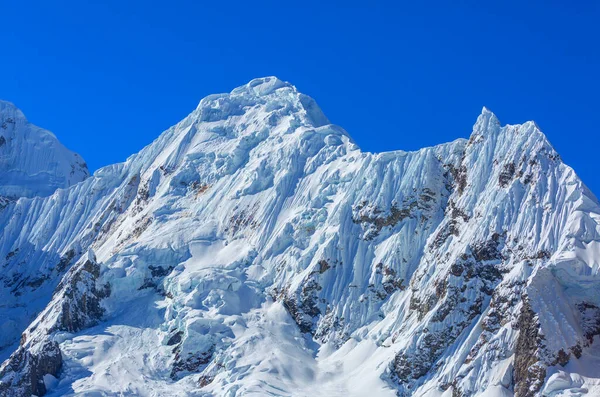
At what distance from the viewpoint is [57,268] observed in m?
175

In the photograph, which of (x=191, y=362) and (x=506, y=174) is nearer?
(x=191, y=362)

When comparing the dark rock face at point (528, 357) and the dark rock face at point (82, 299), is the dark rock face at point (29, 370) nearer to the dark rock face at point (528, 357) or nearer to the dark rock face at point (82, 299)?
the dark rock face at point (82, 299)

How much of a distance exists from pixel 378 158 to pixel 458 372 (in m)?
43.0

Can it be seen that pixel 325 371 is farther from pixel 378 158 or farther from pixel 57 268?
pixel 57 268

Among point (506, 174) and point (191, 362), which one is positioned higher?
point (506, 174)

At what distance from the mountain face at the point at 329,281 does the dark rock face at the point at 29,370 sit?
257mm

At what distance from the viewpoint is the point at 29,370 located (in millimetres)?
130875

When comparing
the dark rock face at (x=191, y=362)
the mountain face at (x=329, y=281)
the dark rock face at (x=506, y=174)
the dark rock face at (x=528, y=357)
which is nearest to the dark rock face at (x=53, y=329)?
the mountain face at (x=329, y=281)

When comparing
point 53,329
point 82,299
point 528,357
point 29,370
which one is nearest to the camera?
point 528,357

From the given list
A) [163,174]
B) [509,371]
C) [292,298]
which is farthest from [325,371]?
[163,174]

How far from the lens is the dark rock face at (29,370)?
129 m

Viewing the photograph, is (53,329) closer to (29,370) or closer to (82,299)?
(82,299)

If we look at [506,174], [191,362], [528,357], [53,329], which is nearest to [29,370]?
[53,329]

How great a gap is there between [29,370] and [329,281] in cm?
3968
